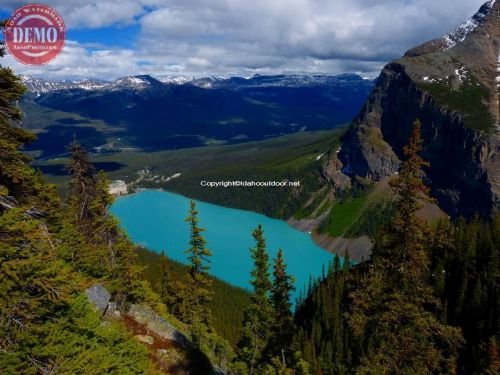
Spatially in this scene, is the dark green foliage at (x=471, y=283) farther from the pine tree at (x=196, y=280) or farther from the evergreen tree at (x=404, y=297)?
the evergreen tree at (x=404, y=297)

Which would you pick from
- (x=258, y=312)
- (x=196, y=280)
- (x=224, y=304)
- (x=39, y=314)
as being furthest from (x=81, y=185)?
(x=224, y=304)

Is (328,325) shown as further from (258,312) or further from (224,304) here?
(258,312)

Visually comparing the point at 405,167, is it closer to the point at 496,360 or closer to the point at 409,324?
the point at 409,324

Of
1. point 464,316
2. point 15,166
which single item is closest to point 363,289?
point 15,166

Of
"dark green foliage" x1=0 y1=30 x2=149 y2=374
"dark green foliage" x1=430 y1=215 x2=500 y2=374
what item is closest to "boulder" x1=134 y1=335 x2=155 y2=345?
"dark green foliage" x1=0 y1=30 x2=149 y2=374

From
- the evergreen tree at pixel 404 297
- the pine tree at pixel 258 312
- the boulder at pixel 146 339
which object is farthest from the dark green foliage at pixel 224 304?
the evergreen tree at pixel 404 297

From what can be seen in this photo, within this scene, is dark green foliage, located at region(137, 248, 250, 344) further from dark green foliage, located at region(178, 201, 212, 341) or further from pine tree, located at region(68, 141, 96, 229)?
pine tree, located at region(68, 141, 96, 229)
